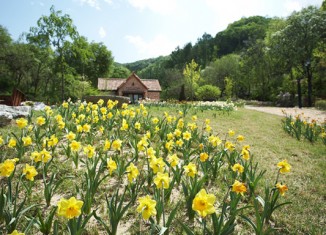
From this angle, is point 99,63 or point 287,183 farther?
point 99,63

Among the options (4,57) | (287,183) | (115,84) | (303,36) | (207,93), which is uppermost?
(303,36)

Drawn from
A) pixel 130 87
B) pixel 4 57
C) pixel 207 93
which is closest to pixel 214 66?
pixel 207 93

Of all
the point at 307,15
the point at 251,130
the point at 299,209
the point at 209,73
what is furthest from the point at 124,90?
the point at 299,209

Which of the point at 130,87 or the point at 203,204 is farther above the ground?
the point at 130,87

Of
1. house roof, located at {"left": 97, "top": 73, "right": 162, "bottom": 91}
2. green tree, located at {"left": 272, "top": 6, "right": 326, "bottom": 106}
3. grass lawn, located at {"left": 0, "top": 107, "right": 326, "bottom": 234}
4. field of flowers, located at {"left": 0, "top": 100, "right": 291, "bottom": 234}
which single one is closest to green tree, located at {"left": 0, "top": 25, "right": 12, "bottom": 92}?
house roof, located at {"left": 97, "top": 73, "right": 162, "bottom": 91}

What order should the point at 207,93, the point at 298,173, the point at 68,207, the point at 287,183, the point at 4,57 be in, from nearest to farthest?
the point at 68,207 < the point at 287,183 < the point at 298,173 < the point at 4,57 < the point at 207,93

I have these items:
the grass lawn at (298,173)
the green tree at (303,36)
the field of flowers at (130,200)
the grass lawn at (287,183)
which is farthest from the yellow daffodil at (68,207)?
the green tree at (303,36)

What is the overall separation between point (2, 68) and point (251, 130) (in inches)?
1115

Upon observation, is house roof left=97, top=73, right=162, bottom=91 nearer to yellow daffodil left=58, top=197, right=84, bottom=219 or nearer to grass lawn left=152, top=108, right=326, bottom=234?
grass lawn left=152, top=108, right=326, bottom=234

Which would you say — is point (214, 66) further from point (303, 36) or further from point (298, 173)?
point (298, 173)

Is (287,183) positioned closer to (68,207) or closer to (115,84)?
(68,207)

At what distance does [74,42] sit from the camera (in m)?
20.0

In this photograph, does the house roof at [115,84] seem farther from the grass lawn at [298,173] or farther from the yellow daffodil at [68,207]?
the yellow daffodil at [68,207]

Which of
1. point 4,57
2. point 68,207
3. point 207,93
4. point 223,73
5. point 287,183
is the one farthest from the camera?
point 223,73
